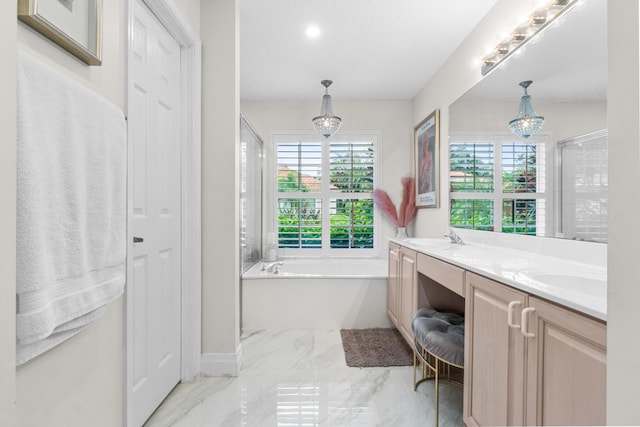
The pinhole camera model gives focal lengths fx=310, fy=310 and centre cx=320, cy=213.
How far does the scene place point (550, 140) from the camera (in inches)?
64.0

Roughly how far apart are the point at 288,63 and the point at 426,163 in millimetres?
1703

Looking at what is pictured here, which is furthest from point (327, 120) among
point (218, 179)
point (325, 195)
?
point (218, 179)

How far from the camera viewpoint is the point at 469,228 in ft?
7.98

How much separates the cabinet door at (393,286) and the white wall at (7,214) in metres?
2.29

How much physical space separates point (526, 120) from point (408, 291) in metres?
1.31

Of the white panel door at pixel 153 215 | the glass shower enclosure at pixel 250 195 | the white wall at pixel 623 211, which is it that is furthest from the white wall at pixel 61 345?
the glass shower enclosure at pixel 250 195

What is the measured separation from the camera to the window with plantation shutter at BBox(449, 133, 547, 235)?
173cm

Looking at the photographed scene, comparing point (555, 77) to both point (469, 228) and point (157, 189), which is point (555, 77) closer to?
point (469, 228)

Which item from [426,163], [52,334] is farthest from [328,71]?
[52,334]

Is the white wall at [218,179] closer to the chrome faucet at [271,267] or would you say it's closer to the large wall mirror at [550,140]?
the chrome faucet at [271,267]

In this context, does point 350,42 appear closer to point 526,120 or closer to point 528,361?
point 526,120

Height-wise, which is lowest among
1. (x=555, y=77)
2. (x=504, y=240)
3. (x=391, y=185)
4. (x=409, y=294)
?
(x=409, y=294)

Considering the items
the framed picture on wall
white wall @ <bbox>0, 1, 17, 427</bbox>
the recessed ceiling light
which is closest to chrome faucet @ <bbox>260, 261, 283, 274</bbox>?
the framed picture on wall

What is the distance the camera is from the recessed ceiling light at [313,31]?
92.8 inches
